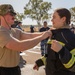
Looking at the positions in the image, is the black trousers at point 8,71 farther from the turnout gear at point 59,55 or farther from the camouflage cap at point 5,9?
the camouflage cap at point 5,9

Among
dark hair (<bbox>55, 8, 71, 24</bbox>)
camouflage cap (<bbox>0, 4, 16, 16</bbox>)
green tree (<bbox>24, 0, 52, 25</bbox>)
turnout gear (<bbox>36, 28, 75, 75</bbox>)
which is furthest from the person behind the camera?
green tree (<bbox>24, 0, 52, 25</bbox>)

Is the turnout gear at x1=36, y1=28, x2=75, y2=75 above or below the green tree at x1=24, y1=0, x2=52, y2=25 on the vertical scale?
above

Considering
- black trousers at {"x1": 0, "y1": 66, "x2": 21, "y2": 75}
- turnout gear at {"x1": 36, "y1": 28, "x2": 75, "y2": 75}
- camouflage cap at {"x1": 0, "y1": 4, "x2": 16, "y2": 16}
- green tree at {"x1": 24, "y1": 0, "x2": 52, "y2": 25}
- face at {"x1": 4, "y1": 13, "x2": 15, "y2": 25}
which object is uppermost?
camouflage cap at {"x1": 0, "y1": 4, "x2": 16, "y2": 16}

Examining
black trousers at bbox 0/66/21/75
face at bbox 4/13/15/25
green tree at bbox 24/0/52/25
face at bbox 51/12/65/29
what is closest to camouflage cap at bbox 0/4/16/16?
face at bbox 4/13/15/25

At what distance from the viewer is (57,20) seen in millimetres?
3543

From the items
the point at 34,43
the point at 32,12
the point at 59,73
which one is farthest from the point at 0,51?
the point at 32,12

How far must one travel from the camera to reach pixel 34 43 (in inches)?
147

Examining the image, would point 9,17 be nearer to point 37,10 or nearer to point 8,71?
point 8,71

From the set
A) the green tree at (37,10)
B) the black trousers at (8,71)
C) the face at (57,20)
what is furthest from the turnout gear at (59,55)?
A: the green tree at (37,10)

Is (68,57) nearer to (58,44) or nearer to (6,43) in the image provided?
(58,44)

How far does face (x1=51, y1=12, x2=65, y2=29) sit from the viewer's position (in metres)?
3.51

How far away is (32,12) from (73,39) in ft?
208

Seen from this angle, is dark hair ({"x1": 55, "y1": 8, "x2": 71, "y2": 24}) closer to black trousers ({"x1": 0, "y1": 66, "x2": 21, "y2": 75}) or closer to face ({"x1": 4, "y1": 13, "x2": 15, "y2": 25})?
face ({"x1": 4, "y1": 13, "x2": 15, "y2": 25})

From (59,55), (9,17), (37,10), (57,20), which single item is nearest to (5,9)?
(9,17)
